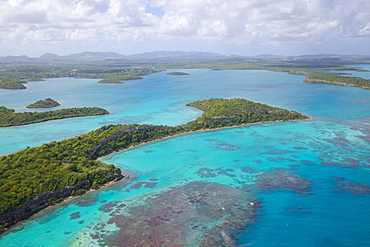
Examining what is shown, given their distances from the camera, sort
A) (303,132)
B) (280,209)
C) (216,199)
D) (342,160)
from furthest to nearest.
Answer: (303,132), (342,160), (216,199), (280,209)

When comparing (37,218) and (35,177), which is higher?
(35,177)

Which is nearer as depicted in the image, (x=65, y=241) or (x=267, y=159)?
(x=65, y=241)

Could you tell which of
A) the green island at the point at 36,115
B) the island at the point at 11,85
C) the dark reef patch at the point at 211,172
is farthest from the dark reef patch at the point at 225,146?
the island at the point at 11,85

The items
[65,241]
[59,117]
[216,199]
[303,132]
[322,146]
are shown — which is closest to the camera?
[65,241]

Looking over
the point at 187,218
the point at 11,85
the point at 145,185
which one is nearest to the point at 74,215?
the point at 145,185

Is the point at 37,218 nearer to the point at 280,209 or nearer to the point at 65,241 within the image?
the point at 65,241

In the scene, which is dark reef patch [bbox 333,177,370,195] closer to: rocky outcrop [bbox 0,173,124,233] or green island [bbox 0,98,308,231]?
green island [bbox 0,98,308,231]

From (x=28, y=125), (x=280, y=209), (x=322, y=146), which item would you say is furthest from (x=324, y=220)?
(x=28, y=125)

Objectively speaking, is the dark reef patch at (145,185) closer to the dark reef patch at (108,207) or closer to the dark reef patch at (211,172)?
the dark reef patch at (108,207)

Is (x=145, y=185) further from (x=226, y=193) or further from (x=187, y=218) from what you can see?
(x=226, y=193)

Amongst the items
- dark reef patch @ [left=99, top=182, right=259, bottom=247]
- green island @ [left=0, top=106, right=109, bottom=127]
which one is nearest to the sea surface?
dark reef patch @ [left=99, top=182, right=259, bottom=247]
